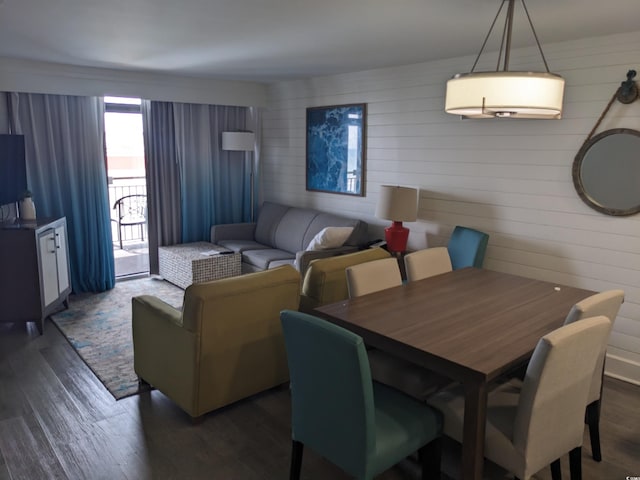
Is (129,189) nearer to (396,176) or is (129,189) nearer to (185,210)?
(185,210)

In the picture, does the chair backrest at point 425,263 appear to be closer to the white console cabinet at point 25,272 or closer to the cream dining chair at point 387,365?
the cream dining chair at point 387,365

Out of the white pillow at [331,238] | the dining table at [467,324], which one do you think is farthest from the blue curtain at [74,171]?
the dining table at [467,324]

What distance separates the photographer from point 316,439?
2172 mm

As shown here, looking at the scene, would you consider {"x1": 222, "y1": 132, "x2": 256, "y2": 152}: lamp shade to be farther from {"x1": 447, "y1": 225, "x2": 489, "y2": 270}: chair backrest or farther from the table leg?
the table leg

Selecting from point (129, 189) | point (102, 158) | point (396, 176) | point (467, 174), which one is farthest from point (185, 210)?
point (467, 174)

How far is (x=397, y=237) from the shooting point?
4469 millimetres

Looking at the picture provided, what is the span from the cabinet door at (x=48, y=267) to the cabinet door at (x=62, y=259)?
0.27 ft

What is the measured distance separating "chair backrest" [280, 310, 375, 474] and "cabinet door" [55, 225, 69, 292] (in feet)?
11.0

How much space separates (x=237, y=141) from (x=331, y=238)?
2090 mm

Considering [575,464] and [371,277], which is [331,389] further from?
[575,464]

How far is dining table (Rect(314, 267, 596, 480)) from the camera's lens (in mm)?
1970

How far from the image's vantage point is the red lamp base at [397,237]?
447 cm

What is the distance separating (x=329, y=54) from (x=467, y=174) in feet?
5.12

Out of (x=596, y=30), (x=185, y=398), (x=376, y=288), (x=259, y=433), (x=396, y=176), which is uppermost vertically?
(x=596, y=30)
